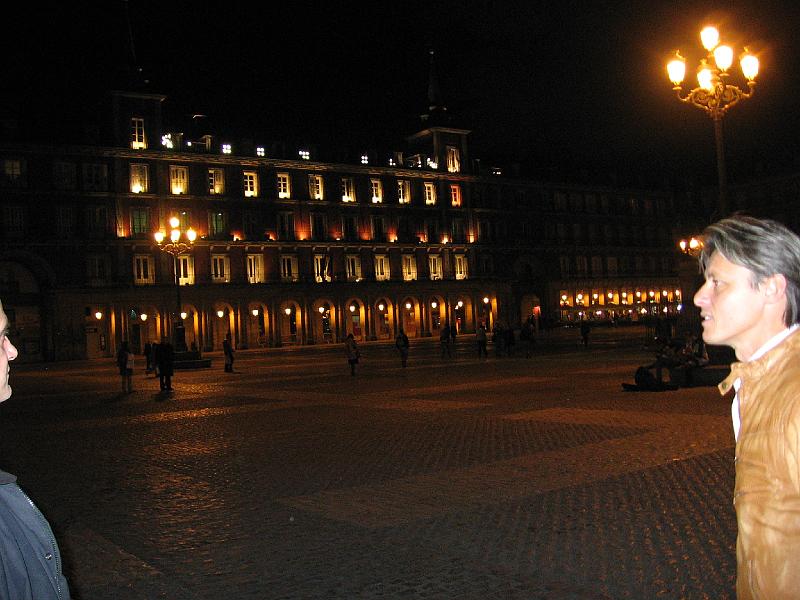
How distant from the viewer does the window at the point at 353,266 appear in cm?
6650

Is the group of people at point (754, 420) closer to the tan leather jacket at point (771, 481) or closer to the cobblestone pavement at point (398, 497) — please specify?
the tan leather jacket at point (771, 481)

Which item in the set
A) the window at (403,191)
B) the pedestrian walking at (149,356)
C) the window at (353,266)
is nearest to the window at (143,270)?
the window at (353,266)

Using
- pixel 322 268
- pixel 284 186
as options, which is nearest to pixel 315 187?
pixel 284 186

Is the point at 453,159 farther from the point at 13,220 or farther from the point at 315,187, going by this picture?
the point at 13,220

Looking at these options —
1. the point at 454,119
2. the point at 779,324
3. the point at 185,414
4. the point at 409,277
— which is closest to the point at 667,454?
the point at 779,324

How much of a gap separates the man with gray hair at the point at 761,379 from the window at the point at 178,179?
57930 mm

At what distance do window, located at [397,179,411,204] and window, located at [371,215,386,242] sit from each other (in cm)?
273

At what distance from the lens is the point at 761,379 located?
2.06 m

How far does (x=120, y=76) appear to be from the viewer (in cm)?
5531

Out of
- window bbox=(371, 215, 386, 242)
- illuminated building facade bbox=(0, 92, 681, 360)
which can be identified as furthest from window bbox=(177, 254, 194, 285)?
window bbox=(371, 215, 386, 242)

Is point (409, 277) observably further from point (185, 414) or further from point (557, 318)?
point (185, 414)

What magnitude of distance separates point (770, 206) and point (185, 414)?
274ft

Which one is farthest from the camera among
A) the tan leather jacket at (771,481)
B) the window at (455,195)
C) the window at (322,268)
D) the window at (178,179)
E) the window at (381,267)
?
the window at (455,195)

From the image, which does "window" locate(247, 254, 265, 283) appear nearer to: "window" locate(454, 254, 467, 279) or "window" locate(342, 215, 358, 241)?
"window" locate(342, 215, 358, 241)
